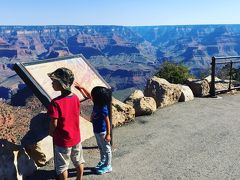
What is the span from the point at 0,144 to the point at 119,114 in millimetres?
3945

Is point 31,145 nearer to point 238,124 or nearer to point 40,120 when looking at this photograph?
point 40,120

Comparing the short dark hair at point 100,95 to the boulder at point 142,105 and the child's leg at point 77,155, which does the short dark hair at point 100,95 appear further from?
the boulder at point 142,105

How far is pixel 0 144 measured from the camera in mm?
6809

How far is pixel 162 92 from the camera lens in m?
12.2

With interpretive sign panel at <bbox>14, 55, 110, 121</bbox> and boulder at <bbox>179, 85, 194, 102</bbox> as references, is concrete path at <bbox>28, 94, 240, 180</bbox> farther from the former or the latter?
interpretive sign panel at <bbox>14, 55, 110, 121</bbox>

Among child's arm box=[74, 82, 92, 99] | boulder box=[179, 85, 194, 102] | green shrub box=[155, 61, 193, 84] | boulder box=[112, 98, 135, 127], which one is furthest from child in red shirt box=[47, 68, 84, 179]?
green shrub box=[155, 61, 193, 84]

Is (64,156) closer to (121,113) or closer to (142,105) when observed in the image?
(121,113)

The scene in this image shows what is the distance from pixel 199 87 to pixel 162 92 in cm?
211

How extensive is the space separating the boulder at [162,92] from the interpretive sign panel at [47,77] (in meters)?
4.00

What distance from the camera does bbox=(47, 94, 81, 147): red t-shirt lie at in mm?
5336

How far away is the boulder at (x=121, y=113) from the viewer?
9.99 meters

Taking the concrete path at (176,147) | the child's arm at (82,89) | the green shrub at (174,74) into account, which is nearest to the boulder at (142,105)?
the concrete path at (176,147)

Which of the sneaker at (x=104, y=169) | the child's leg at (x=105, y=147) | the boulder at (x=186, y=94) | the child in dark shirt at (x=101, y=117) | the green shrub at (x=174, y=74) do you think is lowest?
the green shrub at (x=174, y=74)

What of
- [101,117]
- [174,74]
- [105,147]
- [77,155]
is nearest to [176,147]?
[105,147]
